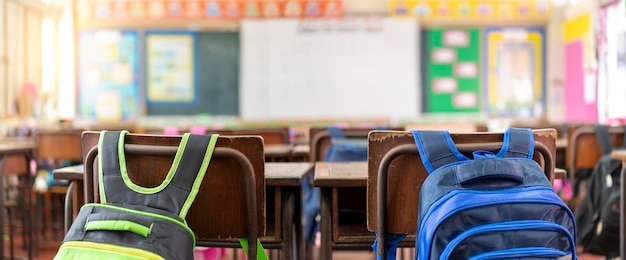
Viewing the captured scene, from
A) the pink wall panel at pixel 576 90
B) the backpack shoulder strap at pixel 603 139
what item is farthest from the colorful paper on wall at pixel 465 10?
the backpack shoulder strap at pixel 603 139

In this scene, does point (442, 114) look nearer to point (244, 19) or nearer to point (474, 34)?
point (474, 34)

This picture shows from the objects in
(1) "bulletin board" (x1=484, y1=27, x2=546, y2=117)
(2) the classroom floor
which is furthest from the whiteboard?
(2) the classroom floor

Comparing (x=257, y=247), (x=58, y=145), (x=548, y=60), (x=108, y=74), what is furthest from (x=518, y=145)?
(x=108, y=74)

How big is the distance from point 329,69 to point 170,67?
6.35 ft

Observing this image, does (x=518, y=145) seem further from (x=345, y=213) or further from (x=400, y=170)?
(x=345, y=213)

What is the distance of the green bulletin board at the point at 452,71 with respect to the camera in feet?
22.7

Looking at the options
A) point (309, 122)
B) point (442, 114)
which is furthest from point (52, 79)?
point (442, 114)

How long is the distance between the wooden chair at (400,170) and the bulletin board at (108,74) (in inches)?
241

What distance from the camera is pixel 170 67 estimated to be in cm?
696

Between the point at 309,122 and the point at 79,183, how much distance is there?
17.7 ft

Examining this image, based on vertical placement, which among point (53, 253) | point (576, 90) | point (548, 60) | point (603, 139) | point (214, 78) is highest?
point (548, 60)

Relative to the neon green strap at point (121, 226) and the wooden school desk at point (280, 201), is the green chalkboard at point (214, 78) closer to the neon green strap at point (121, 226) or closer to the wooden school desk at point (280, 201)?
the wooden school desk at point (280, 201)

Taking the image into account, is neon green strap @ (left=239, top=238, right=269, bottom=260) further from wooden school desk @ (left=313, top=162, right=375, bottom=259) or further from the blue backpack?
the blue backpack

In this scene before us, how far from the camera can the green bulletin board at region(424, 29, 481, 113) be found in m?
6.91
